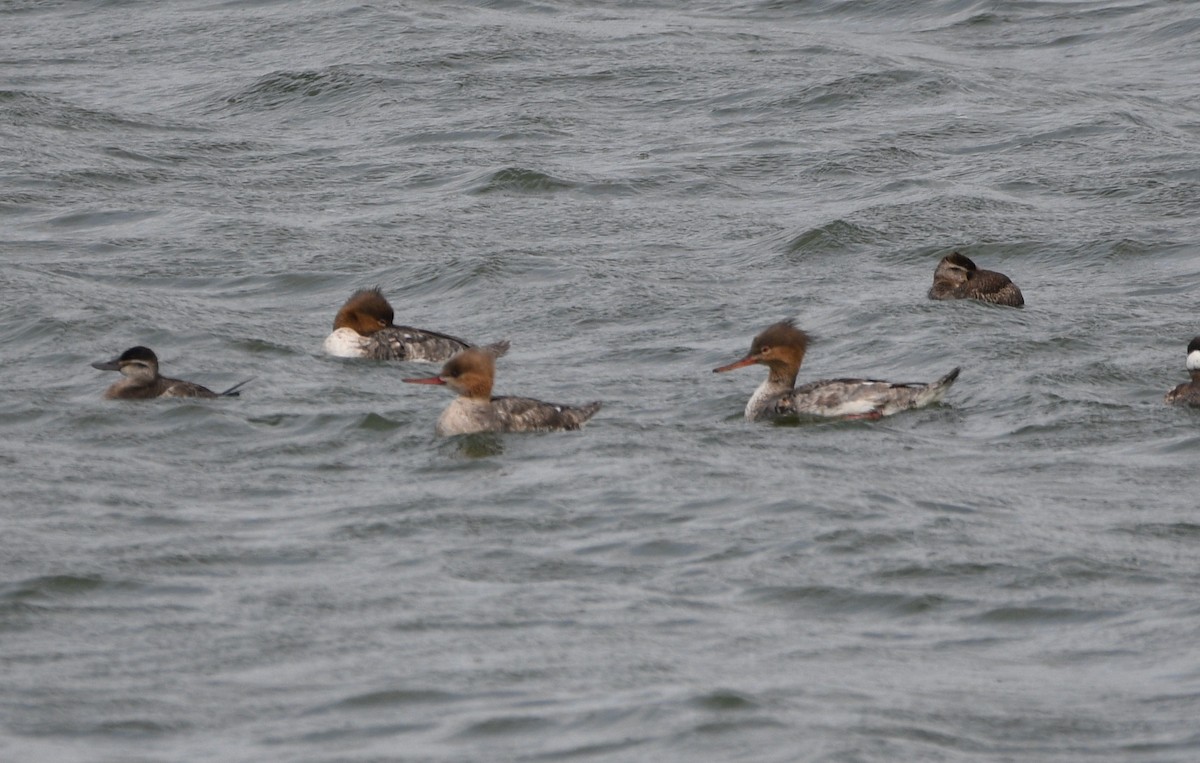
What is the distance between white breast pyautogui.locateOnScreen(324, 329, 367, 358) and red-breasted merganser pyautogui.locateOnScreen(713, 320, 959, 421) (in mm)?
2910

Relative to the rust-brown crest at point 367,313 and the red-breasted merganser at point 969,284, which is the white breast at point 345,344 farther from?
the red-breasted merganser at point 969,284

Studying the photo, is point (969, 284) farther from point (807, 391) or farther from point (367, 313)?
point (367, 313)

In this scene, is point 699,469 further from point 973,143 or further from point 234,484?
point 973,143

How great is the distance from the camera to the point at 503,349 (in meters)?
14.9

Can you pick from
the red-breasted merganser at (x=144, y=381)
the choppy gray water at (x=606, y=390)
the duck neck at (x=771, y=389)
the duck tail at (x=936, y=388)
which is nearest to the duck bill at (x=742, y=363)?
the duck neck at (x=771, y=389)

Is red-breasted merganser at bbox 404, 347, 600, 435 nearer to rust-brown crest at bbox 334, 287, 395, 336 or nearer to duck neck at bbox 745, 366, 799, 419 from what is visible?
duck neck at bbox 745, 366, 799, 419

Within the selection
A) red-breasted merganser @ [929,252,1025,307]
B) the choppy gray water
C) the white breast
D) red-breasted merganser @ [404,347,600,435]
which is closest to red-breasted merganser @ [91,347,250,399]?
the choppy gray water

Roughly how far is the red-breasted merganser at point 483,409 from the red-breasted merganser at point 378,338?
7.47ft

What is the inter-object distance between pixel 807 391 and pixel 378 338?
353cm

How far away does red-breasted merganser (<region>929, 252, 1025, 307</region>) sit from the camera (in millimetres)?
16469

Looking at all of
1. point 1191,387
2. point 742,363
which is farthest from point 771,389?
point 1191,387

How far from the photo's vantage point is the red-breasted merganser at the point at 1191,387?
531 inches

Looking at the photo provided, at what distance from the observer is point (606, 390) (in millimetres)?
14305

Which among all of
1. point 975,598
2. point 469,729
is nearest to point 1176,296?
point 975,598
